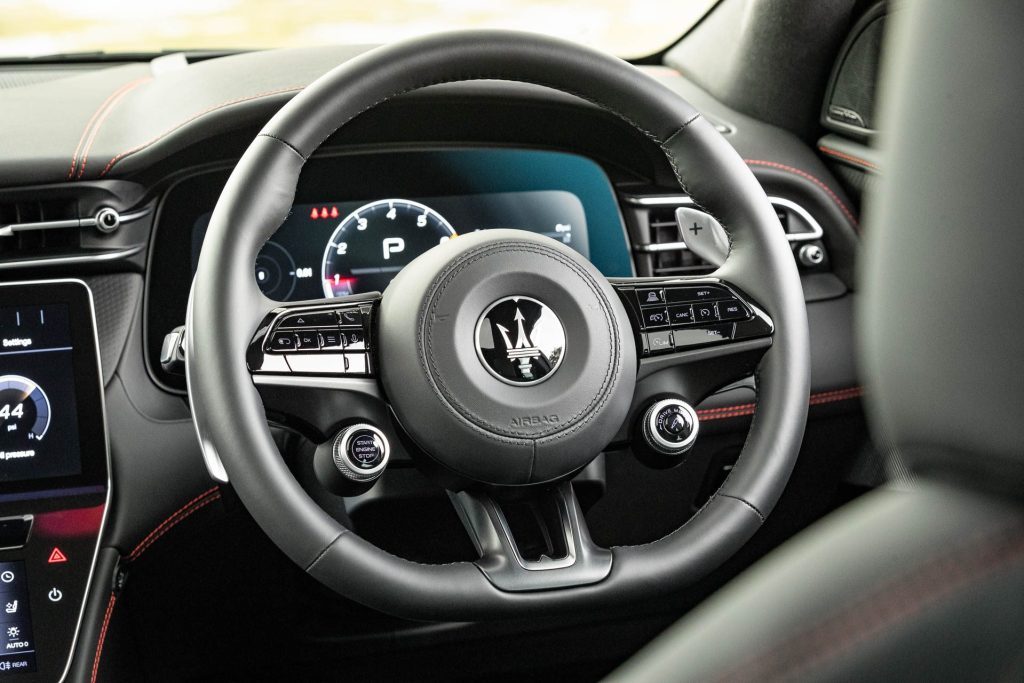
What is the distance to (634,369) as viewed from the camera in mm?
1311

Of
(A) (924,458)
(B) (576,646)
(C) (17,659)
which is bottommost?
(B) (576,646)

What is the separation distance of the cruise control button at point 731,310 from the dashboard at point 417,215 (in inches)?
21.5

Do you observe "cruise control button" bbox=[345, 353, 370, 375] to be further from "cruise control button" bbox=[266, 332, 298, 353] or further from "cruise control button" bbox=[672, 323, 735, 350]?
"cruise control button" bbox=[672, 323, 735, 350]

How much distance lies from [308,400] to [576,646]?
3.17 ft

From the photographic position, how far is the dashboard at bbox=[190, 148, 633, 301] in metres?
1.79

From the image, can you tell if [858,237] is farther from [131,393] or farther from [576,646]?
[131,393]

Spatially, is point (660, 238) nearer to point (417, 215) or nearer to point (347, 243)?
point (417, 215)

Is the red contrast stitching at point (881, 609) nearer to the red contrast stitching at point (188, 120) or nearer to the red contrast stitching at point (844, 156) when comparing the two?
the red contrast stitching at point (188, 120)

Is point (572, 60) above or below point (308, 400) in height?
above

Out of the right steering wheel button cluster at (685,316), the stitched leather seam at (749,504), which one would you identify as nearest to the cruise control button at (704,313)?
the right steering wheel button cluster at (685,316)

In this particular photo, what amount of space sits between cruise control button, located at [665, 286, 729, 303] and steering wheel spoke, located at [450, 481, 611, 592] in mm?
255

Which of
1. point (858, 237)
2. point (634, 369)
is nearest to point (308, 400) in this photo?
point (634, 369)

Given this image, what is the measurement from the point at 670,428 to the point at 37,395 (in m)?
0.91

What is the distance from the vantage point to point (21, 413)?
5.36 feet
